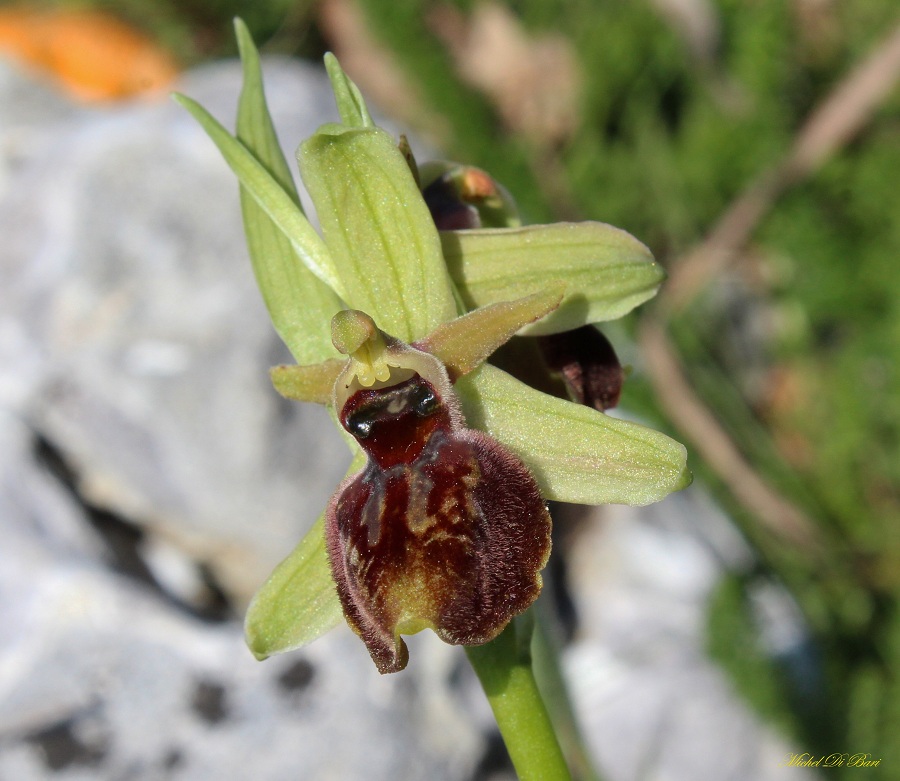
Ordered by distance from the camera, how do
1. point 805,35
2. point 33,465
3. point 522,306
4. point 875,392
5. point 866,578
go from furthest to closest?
1. point 805,35
2. point 875,392
3. point 866,578
4. point 33,465
5. point 522,306

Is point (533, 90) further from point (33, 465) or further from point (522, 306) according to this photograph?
point (522, 306)

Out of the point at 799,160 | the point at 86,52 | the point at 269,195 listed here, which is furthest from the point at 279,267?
the point at 86,52

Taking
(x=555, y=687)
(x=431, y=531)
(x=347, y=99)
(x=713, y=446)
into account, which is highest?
(x=347, y=99)

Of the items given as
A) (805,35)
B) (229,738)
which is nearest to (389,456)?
(229,738)

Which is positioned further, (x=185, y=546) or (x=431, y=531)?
(x=185, y=546)

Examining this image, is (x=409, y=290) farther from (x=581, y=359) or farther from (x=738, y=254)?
(x=738, y=254)
